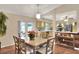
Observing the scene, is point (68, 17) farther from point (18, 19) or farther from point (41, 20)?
point (18, 19)

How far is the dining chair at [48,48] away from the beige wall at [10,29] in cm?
60

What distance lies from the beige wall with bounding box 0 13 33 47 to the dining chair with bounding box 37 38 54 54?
0.60m

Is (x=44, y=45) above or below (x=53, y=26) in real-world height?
below

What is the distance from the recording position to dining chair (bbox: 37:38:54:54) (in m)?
2.54

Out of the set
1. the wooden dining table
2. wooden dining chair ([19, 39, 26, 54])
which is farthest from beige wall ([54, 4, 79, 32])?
wooden dining chair ([19, 39, 26, 54])

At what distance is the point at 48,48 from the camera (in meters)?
2.56

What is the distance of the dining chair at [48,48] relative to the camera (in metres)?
2.54

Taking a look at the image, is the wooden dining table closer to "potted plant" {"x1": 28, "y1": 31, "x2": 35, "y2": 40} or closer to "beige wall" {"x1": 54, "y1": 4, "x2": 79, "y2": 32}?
"potted plant" {"x1": 28, "y1": 31, "x2": 35, "y2": 40}

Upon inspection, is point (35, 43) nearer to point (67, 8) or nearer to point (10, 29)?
point (10, 29)

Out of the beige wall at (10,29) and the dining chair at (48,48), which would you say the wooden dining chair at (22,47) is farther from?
the dining chair at (48,48)

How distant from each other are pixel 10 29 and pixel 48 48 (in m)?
0.85
